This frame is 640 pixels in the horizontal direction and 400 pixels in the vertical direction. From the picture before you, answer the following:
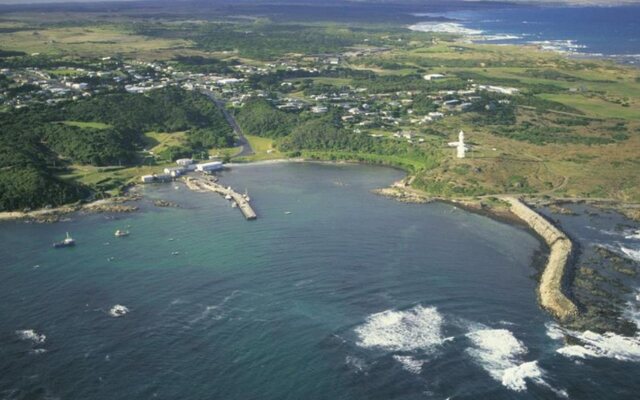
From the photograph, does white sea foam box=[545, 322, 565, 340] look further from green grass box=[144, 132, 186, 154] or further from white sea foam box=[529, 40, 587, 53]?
white sea foam box=[529, 40, 587, 53]

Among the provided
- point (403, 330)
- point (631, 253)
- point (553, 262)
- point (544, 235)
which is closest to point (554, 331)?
point (403, 330)

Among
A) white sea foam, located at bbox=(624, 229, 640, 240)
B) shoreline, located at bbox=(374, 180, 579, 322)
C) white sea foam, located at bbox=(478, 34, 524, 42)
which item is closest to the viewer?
shoreline, located at bbox=(374, 180, 579, 322)

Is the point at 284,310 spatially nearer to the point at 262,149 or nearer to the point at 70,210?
the point at 70,210

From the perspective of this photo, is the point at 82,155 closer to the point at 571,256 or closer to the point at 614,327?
the point at 571,256

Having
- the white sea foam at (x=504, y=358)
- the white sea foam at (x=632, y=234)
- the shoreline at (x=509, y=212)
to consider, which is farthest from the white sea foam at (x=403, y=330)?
the white sea foam at (x=632, y=234)

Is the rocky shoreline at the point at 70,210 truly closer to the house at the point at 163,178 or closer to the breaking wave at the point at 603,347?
the house at the point at 163,178

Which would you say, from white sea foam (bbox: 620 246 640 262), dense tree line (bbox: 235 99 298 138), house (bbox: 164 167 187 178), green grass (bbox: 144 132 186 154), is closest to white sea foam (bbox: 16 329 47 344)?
house (bbox: 164 167 187 178)
